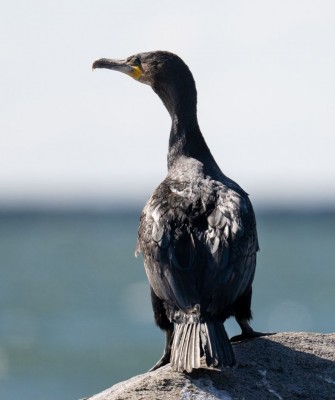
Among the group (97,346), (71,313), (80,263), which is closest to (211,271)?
(97,346)

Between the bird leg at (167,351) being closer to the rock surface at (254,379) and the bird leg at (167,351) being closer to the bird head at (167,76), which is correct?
the rock surface at (254,379)

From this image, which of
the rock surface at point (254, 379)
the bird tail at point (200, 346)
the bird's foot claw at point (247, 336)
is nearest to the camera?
the rock surface at point (254, 379)

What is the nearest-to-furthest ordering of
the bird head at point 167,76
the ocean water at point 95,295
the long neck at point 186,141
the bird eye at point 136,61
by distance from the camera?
1. the long neck at point 186,141
2. the bird head at point 167,76
3. the bird eye at point 136,61
4. the ocean water at point 95,295

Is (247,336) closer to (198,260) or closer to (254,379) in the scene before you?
(198,260)

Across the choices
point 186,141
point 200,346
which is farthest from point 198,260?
point 186,141

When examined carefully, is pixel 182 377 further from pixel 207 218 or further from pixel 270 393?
pixel 207 218

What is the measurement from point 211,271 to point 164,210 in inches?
36.5

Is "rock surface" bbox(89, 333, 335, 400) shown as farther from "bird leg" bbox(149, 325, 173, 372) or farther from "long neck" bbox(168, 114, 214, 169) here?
"long neck" bbox(168, 114, 214, 169)

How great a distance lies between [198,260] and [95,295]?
43.1m

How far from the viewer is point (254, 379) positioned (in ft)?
42.8

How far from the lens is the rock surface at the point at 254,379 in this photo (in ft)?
41.6

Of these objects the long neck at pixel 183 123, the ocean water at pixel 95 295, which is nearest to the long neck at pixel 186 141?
the long neck at pixel 183 123

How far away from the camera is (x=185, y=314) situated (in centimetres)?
1335

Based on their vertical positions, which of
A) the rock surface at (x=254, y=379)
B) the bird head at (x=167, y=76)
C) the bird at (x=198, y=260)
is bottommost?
the rock surface at (x=254, y=379)
